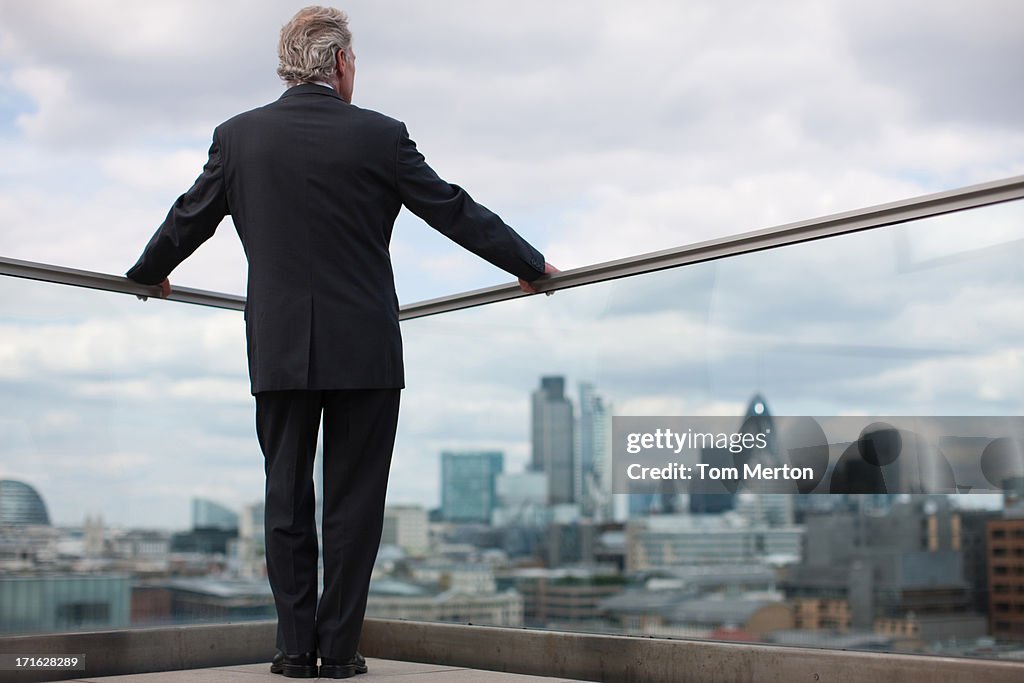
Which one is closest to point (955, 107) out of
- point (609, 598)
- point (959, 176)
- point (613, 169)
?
point (959, 176)

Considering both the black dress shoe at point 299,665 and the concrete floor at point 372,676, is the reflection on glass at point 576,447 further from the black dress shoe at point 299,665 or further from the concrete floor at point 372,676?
the black dress shoe at point 299,665

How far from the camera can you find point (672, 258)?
216 centimetres

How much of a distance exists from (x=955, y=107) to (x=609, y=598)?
129 ft

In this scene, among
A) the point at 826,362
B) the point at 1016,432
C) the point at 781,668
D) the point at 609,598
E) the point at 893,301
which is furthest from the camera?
the point at 609,598

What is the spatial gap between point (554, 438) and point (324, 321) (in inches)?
43.4

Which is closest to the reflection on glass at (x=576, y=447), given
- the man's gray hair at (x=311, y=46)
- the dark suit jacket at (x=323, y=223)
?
the dark suit jacket at (x=323, y=223)

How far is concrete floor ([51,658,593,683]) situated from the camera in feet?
6.38

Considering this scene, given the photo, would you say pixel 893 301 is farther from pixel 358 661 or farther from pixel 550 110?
pixel 550 110

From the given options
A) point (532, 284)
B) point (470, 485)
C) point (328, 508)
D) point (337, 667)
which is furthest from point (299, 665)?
point (470, 485)

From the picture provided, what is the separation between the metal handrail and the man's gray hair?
63 cm

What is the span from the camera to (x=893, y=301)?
Answer: 79.0 inches

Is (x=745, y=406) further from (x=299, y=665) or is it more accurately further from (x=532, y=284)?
(x=299, y=665)

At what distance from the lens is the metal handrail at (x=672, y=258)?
5.73 ft

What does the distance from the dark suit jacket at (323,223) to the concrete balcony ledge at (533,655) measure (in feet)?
2.25
